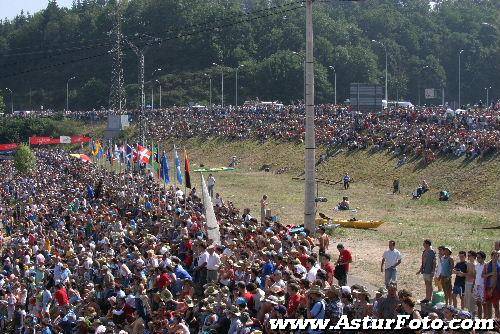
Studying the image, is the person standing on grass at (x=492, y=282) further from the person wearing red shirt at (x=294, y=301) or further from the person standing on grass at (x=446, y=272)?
the person wearing red shirt at (x=294, y=301)

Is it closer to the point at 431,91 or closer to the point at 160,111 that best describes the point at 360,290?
the point at 160,111

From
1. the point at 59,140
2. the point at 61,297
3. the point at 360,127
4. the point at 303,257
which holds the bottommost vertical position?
the point at 59,140

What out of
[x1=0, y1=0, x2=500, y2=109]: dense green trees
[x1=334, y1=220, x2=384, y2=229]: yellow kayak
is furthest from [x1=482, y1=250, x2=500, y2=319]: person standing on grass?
[x1=0, y1=0, x2=500, y2=109]: dense green trees

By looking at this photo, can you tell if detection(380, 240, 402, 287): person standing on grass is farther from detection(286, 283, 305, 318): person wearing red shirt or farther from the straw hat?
the straw hat

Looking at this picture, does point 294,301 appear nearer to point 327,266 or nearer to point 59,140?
point 327,266

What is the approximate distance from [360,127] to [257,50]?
270 ft

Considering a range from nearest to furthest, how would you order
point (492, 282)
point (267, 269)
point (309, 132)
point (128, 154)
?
point (492, 282), point (267, 269), point (309, 132), point (128, 154)

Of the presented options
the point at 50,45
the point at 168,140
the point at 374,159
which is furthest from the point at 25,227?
the point at 50,45

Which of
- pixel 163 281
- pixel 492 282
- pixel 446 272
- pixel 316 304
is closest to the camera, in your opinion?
pixel 316 304

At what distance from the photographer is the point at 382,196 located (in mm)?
50281

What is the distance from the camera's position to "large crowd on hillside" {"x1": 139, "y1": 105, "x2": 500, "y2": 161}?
5512 cm

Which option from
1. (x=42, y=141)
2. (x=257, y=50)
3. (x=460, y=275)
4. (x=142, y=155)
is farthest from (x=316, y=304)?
(x=257, y=50)

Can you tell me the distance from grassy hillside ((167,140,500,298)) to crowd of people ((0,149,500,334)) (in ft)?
8.32

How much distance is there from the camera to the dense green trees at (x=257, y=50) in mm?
129750
